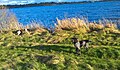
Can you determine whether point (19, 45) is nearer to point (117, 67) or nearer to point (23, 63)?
point (23, 63)

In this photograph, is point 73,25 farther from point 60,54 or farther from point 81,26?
point 60,54

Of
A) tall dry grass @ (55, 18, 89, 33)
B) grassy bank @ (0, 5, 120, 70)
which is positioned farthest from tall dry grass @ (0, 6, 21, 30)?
tall dry grass @ (55, 18, 89, 33)

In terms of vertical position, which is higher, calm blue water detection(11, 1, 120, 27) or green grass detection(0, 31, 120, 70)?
green grass detection(0, 31, 120, 70)

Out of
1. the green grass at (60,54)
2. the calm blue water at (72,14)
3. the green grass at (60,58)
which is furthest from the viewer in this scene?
the calm blue water at (72,14)

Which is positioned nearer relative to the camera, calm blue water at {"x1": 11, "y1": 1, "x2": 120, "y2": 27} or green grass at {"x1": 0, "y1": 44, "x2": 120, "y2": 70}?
green grass at {"x1": 0, "y1": 44, "x2": 120, "y2": 70}

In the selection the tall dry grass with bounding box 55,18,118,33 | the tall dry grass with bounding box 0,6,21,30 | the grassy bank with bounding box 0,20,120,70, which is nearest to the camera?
the grassy bank with bounding box 0,20,120,70

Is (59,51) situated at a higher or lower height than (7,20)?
higher

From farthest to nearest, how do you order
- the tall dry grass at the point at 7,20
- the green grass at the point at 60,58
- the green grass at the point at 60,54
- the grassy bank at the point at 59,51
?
1. the tall dry grass at the point at 7,20
2. the grassy bank at the point at 59,51
3. the green grass at the point at 60,54
4. the green grass at the point at 60,58

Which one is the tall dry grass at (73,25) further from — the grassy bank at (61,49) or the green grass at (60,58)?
the green grass at (60,58)

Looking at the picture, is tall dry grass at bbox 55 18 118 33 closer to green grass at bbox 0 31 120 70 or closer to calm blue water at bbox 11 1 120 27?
green grass at bbox 0 31 120 70

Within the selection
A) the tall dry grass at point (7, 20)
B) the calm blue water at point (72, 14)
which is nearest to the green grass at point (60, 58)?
the calm blue water at point (72, 14)

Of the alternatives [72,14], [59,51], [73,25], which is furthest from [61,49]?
[72,14]

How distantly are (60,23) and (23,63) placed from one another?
9357 millimetres

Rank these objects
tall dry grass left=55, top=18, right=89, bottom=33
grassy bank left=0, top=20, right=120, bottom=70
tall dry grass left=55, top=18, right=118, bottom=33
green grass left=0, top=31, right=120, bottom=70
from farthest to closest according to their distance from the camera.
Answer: tall dry grass left=55, top=18, right=89, bottom=33 → tall dry grass left=55, top=18, right=118, bottom=33 → grassy bank left=0, top=20, right=120, bottom=70 → green grass left=0, top=31, right=120, bottom=70
